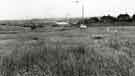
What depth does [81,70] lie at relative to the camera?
4289 mm

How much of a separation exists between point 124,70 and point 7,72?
359cm

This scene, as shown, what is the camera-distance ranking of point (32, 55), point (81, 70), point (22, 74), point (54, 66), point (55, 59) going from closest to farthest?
point (22, 74)
point (81, 70)
point (54, 66)
point (55, 59)
point (32, 55)

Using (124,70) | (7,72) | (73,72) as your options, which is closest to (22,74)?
(7,72)

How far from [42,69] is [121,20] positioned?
235 ft

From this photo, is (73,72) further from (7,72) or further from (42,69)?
(7,72)

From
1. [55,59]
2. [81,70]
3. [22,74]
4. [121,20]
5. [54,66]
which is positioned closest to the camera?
[22,74]

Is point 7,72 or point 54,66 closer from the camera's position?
point 7,72

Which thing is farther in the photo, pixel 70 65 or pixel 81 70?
pixel 70 65

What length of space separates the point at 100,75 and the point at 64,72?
1050 mm

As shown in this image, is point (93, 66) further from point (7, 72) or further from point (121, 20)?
point (121, 20)

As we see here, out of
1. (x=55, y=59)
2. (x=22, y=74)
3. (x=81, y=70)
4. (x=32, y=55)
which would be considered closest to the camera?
(x=22, y=74)

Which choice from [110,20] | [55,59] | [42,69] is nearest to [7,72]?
[42,69]

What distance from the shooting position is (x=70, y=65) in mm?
4625

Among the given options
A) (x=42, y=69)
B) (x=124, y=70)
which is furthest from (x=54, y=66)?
(x=124, y=70)
